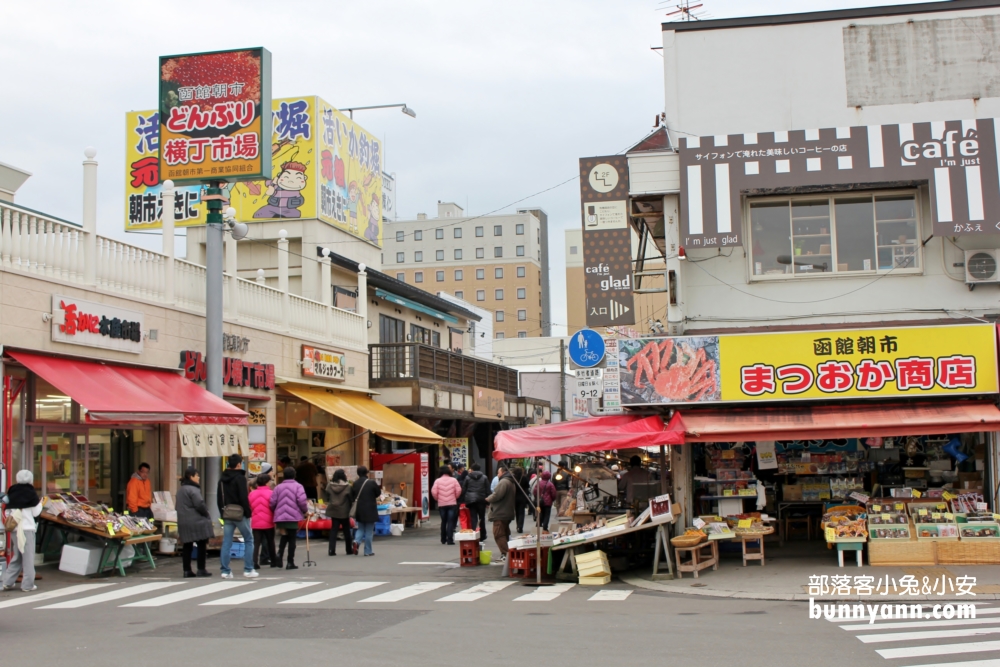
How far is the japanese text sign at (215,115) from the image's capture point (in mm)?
21078

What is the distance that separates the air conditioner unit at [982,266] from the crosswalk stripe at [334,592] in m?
10.8

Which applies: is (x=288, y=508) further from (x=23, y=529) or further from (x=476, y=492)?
(x=476, y=492)

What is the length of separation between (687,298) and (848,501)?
15.6 feet

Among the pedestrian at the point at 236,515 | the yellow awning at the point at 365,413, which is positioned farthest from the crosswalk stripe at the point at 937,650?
the yellow awning at the point at 365,413

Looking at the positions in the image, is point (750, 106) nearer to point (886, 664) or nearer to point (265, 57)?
point (265, 57)

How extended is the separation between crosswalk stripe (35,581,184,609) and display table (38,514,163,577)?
1201 mm

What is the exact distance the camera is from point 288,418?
86.9 ft

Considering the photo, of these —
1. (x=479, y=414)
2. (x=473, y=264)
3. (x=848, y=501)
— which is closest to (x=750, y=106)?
(x=848, y=501)

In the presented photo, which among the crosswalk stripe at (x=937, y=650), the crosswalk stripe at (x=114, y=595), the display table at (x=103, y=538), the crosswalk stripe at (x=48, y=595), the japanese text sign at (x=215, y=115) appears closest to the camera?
the crosswalk stripe at (x=937, y=650)

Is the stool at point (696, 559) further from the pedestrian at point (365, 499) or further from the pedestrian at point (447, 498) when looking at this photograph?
the pedestrian at point (447, 498)

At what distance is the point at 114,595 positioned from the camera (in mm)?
14062

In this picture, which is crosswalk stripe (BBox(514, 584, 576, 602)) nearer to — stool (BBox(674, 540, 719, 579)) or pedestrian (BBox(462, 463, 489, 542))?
stool (BBox(674, 540, 719, 579))

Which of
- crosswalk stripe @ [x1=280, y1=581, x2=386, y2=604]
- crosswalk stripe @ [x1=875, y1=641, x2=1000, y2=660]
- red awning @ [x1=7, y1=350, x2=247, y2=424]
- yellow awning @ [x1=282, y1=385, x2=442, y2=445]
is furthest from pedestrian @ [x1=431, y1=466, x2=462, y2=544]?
crosswalk stripe @ [x1=875, y1=641, x2=1000, y2=660]

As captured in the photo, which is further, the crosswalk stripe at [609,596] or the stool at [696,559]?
the stool at [696,559]
